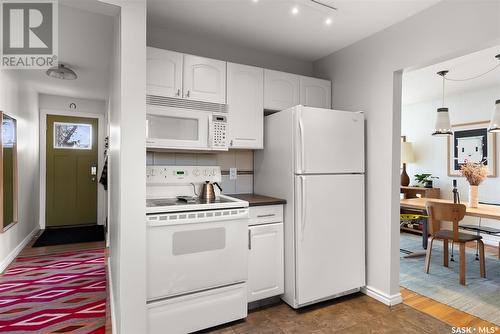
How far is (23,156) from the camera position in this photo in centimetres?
395

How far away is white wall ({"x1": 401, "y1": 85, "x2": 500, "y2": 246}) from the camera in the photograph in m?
4.33

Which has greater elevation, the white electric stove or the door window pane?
the door window pane

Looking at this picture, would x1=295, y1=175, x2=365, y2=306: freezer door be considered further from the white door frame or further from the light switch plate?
the white door frame

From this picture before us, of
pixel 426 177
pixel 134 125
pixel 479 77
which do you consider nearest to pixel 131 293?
pixel 134 125

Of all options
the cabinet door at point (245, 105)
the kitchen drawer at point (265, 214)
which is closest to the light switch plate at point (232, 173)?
the cabinet door at point (245, 105)

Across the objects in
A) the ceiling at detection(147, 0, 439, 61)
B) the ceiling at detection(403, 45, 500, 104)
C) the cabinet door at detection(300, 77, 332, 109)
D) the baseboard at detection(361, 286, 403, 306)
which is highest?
the ceiling at detection(147, 0, 439, 61)

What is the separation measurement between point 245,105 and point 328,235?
1383mm

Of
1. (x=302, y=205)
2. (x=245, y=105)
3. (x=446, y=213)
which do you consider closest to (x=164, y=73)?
(x=245, y=105)

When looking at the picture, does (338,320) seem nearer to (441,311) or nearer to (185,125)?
(441,311)

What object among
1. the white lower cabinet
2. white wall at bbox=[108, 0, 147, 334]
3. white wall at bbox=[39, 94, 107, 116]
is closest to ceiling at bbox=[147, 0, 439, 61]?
white wall at bbox=[108, 0, 147, 334]

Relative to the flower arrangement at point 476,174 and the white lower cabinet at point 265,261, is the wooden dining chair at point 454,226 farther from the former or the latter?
the white lower cabinet at point 265,261

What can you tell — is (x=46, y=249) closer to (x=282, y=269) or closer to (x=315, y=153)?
(x=282, y=269)

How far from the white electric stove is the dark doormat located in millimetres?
2918

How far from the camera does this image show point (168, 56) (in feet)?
7.42
